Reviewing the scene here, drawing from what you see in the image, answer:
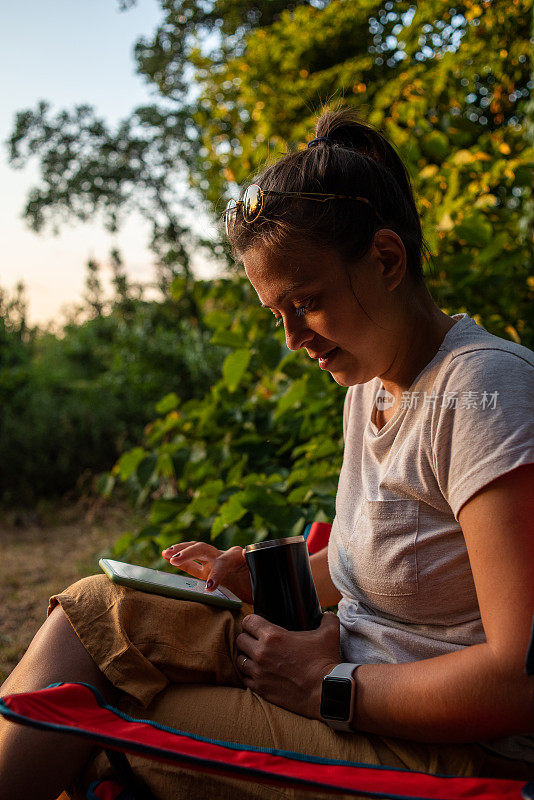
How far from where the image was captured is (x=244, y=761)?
0.89m

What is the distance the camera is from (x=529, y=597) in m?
0.91

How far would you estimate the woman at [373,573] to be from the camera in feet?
3.18

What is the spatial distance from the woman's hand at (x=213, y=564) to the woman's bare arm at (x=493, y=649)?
600mm

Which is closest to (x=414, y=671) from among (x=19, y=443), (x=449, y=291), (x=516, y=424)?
(x=516, y=424)

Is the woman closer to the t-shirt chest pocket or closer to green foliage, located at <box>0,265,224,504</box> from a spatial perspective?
the t-shirt chest pocket

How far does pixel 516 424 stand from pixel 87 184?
1547 centimetres

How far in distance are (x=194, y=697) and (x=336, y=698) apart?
28cm

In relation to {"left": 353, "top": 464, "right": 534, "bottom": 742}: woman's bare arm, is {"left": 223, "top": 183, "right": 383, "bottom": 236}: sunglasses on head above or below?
above

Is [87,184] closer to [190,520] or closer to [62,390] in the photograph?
[62,390]

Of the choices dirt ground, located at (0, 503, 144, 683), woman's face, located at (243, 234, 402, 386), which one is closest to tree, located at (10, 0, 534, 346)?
woman's face, located at (243, 234, 402, 386)

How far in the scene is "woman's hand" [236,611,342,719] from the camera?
3.80ft

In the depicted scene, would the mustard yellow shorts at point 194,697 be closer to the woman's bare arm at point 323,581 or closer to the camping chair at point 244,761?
the camping chair at point 244,761

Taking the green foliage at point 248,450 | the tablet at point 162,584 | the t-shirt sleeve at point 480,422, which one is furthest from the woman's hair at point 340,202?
the green foliage at point 248,450

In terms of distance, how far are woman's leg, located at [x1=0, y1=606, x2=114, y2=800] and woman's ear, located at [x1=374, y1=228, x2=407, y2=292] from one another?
3.06 ft
